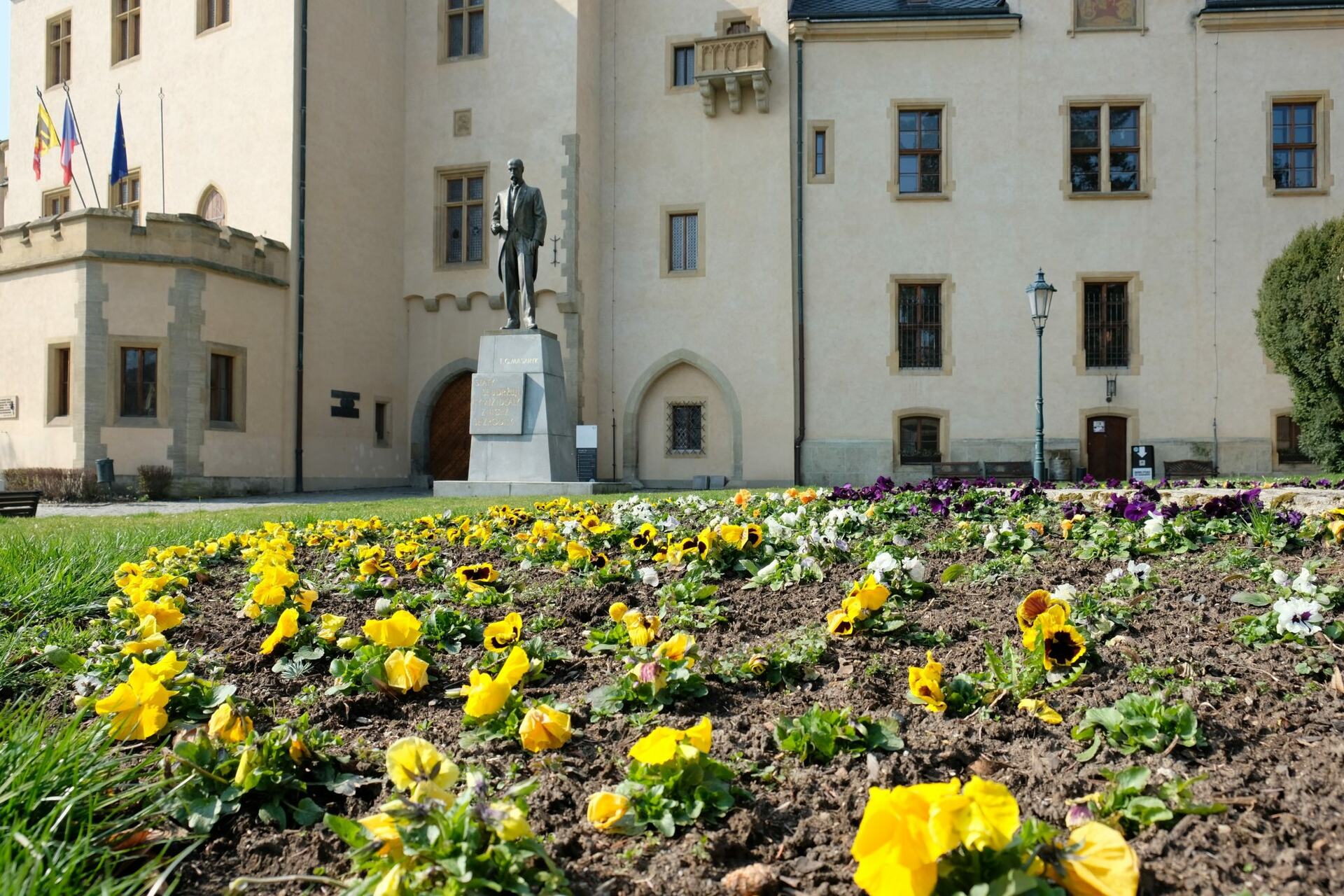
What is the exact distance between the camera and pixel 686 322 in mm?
22156

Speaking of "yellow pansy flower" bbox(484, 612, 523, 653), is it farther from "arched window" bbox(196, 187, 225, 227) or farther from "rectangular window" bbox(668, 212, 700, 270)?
"arched window" bbox(196, 187, 225, 227)

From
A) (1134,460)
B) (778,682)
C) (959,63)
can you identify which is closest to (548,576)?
(778,682)

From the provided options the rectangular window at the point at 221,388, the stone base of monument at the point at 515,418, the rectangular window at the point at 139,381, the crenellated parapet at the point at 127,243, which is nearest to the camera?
the stone base of monument at the point at 515,418

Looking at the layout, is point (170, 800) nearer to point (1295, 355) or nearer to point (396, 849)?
point (396, 849)

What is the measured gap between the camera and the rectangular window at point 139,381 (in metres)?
18.0

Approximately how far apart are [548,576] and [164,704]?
2.18m

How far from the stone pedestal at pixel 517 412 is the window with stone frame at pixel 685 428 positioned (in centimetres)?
647

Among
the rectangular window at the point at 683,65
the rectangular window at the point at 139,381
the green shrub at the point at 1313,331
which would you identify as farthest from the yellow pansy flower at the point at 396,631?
the rectangular window at the point at 683,65

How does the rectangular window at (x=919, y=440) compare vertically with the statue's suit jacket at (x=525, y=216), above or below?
below

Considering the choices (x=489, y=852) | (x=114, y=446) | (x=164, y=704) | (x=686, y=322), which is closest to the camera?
(x=489, y=852)

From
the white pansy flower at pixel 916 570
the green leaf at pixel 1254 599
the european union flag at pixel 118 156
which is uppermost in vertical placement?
the european union flag at pixel 118 156

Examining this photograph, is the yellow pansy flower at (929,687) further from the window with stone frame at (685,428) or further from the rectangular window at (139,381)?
the window with stone frame at (685,428)

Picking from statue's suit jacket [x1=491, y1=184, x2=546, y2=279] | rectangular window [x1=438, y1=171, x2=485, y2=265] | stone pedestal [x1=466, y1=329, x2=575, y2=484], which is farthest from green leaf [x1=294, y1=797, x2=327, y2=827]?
rectangular window [x1=438, y1=171, x2=485, y2=265]

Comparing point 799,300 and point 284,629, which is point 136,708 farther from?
point 799,300
